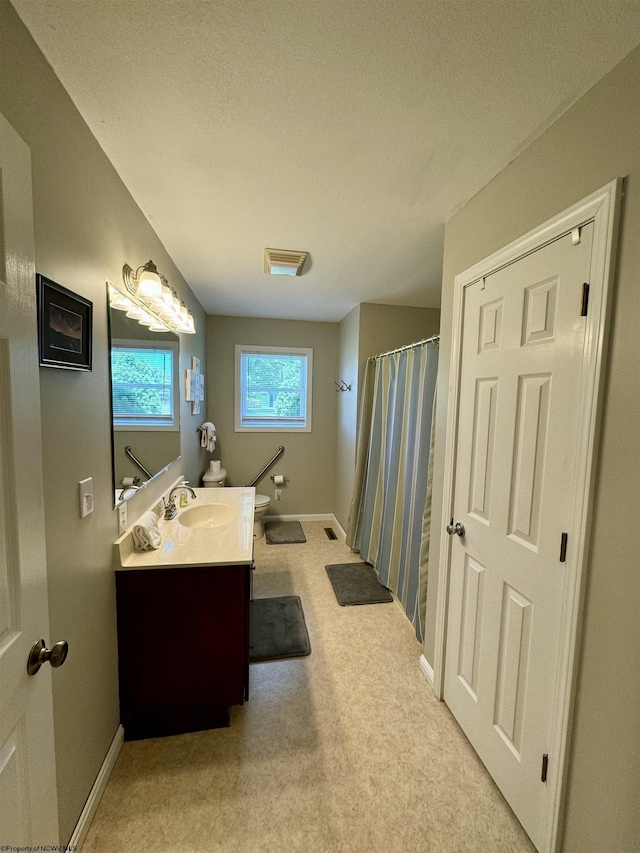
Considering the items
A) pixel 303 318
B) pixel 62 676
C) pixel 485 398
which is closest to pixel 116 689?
pixel 62 676

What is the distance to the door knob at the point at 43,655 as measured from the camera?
72 cm

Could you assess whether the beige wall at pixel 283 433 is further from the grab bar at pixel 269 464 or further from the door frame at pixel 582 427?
the door frame at pixel 582 427

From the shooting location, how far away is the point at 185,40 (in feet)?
2.82

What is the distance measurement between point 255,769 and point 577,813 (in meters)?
1.12

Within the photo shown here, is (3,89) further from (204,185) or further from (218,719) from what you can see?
(218,719)

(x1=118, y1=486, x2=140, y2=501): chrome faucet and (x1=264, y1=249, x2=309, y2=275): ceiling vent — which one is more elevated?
(x1=264, y1=249, x2=309, y2=275): ceiling vent

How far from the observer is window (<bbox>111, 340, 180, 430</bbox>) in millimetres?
1464

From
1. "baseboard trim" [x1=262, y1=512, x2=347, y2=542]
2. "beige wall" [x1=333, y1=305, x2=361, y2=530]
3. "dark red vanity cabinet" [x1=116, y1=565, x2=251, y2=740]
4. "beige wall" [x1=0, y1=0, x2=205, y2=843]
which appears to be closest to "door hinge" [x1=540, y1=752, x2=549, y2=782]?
"dark red vanity cabinet" [x1=116, y1=565, x2=251, y2=740]

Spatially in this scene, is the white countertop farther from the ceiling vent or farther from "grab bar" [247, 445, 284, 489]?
"grab bar" [247, 445, 284, 489]

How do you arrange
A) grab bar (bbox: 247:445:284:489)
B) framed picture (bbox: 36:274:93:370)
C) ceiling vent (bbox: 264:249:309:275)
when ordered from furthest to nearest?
grab bar (bbox: 247:445:284:489)
ceiling vent (bbox: 264:249:309:275)
framed picture (bbox: 36:274:93:370)

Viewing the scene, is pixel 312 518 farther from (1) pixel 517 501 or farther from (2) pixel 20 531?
Answer: (2) pixel 20 531

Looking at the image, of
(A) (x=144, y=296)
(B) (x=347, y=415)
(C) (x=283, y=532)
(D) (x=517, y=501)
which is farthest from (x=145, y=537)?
(B) (x=347, y=415)

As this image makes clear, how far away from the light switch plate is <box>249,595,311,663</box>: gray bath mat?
139 centimetres

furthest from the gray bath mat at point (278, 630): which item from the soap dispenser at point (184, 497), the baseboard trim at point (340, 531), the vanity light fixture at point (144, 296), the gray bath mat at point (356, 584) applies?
the vanity light fixture at point (144, 296)
